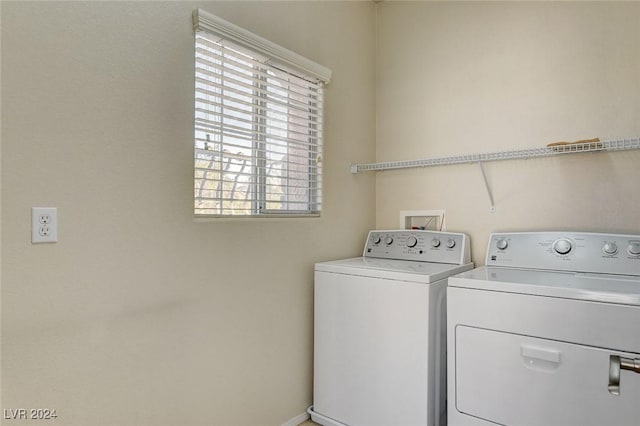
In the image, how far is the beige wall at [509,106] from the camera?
1.80 meters

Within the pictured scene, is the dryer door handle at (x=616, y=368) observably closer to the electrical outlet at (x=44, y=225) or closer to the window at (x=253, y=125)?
the window at (x=253, y=125)

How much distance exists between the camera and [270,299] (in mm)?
1872

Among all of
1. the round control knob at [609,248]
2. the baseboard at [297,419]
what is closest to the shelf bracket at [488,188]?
the round control knob at [609,248]

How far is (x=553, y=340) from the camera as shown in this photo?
1356 millimetres

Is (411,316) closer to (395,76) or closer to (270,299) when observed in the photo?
(270,299)

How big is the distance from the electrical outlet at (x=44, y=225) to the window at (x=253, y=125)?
517 mm

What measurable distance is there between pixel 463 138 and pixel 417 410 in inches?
58.8

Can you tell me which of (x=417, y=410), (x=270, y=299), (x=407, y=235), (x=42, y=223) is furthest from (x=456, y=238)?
(x=42, y=223)

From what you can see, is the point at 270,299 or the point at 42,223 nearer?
the point at 42,223

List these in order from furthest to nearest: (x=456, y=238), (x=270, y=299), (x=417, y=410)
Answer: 1. (x=456, y=238)
2. (x=270, y=299)
3. (x=417, y=410)

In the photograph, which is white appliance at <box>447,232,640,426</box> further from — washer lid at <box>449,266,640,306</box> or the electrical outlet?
the electrical outlet

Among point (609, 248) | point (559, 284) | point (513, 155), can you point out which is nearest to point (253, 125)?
point (513, 155)

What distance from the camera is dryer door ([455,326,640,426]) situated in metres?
1.26

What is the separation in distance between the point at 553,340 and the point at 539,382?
168 mm
